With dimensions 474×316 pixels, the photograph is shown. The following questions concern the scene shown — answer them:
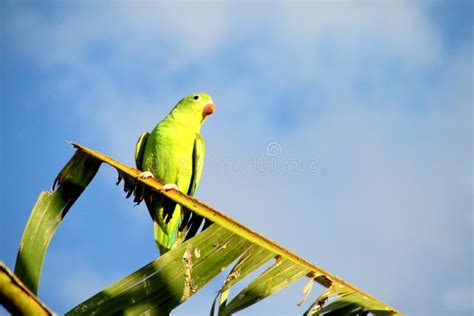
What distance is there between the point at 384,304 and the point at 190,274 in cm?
111

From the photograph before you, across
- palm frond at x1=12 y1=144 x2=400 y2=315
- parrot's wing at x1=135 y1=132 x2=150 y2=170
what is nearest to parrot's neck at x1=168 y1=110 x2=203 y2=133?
parrot's wing at x1=135 y1=132 x2=150 y2=170

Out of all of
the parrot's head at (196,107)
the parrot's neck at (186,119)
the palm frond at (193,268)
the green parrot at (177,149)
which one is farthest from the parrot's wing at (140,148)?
the palm frond at (193,268)

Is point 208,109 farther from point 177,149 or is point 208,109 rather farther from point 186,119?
point 177,149

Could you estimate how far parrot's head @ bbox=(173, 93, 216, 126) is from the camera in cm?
589

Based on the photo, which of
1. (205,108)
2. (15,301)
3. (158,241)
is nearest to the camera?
(15,301)

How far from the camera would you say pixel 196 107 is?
236 inches

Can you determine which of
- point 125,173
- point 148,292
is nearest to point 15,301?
point 148,292

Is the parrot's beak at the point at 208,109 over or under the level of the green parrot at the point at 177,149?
over


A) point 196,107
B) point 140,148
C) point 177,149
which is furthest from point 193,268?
point 196,107

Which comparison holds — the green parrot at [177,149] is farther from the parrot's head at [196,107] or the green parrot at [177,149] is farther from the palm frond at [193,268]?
the palm frond at [193,268]

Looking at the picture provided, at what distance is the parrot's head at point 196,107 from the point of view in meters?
5.89

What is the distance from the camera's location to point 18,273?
8.80 feet

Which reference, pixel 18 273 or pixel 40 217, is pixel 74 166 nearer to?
pixel 40 217

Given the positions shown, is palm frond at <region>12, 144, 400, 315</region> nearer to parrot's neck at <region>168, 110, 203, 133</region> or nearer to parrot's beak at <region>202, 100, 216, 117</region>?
parrot's neck at <region>168, 110, 203, 133</region>
